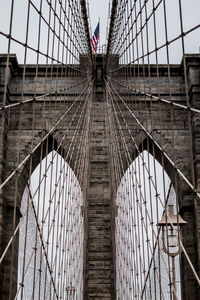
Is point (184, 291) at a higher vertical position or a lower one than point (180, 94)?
lower

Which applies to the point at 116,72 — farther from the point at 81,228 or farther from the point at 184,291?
the point at 184,291

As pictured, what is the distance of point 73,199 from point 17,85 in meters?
4.44

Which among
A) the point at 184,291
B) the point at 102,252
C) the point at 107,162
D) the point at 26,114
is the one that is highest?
the point at 26,114

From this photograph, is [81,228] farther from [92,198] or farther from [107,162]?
[107,162]

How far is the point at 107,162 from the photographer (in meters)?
13.6

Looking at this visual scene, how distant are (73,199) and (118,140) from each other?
Result: 291 cm

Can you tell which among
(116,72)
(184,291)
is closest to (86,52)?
(116,72)

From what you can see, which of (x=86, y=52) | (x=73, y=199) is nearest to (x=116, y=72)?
(x=86, y=52)

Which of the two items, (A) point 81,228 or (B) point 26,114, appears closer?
(A) point 81,228

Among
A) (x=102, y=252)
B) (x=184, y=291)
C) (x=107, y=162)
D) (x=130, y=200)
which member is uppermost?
(x=107, y=162)

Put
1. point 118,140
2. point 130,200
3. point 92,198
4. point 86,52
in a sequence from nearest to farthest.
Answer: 1. point 130,200
2. point 92,198
3. point 118,140
4. point 86,52

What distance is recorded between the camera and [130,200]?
1123 cm

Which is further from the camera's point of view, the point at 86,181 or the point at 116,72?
the point at 116,72

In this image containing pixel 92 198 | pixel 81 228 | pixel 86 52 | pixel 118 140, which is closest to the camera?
pixel 81 228
